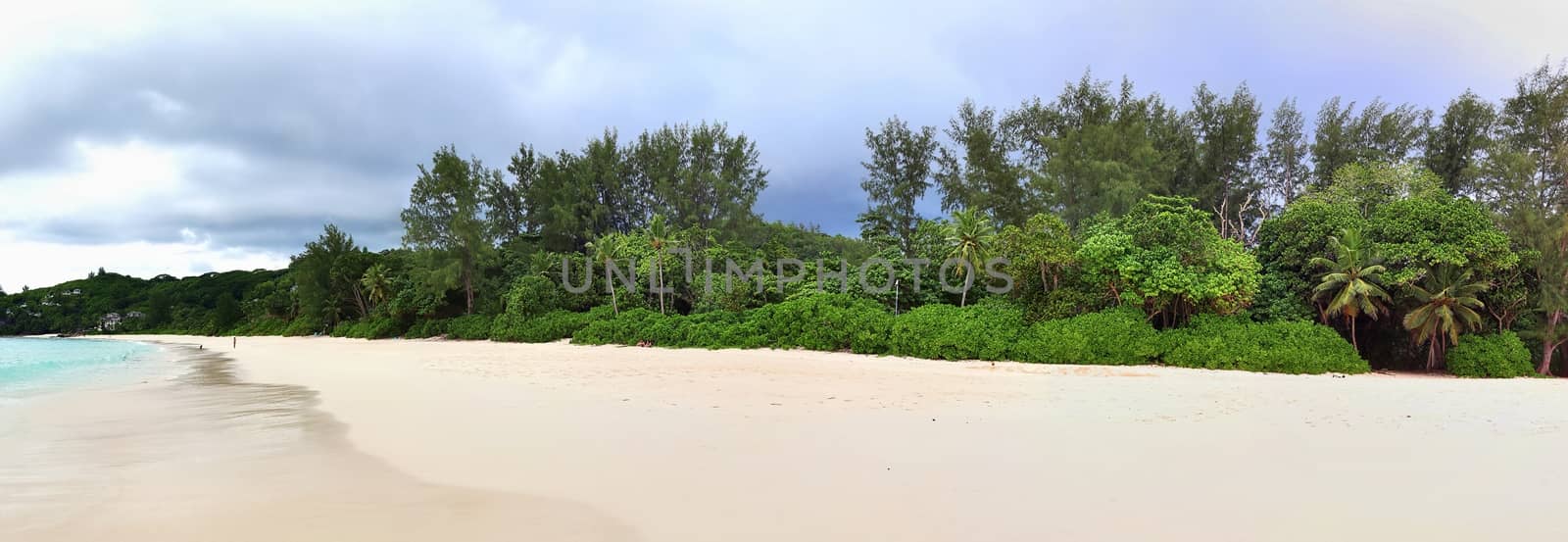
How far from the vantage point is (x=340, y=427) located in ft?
23.1

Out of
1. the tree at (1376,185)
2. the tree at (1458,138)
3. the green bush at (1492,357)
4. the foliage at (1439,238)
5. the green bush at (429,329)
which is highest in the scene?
the tree at (1458,138)

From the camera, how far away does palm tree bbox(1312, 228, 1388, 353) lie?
17.9m

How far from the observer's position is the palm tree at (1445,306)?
56.7 feet

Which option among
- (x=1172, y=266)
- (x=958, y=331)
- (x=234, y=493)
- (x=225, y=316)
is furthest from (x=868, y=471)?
(x=225, y=316)

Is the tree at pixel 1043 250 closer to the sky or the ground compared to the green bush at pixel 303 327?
closer to the sky

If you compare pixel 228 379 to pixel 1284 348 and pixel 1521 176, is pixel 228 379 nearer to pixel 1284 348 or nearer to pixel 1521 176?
pixel 1284 348

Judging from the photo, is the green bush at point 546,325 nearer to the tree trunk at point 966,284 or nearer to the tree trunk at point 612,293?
the tree trunk at point 612,293

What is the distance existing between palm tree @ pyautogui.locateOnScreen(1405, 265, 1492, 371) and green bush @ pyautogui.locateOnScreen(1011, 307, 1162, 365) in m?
7.25

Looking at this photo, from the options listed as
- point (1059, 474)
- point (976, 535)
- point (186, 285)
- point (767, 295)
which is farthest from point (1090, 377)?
point (186, 285)

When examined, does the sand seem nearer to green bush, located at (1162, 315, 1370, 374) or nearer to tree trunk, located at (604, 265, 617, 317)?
green bush, located at (1162, 315, 1370, 374)

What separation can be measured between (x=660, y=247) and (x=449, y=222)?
1728 centimetres

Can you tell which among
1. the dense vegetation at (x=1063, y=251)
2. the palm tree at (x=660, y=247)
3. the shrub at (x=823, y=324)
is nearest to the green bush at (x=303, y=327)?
the dense vegetation at (x=1063, y=251)

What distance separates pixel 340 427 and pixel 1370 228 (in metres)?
26.4

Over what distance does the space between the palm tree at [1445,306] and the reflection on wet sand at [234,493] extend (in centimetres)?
2387
